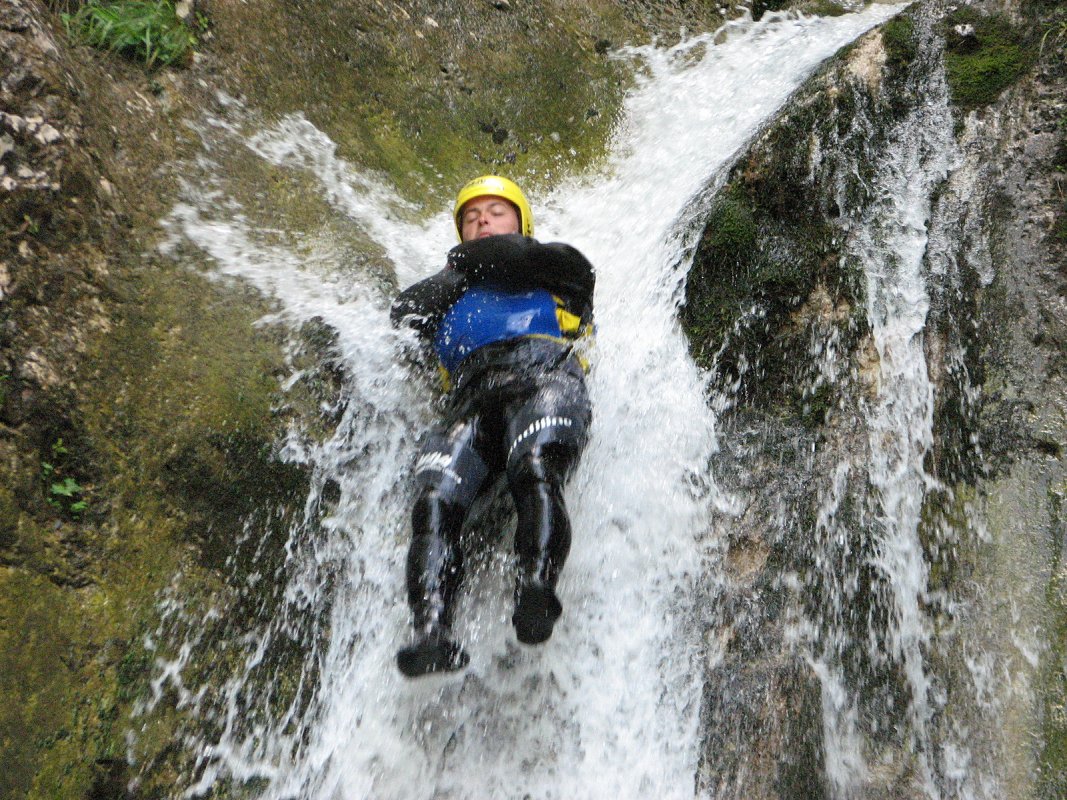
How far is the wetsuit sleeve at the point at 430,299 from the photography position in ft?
11.9

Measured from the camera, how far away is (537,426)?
2980mm

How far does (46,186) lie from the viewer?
9.88ft

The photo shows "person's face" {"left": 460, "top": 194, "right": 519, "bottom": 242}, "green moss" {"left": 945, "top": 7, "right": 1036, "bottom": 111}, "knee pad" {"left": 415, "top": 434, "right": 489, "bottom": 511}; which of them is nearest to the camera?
"knee pad" {"left": 415, "top": 434, "right": 489, "bottom": 511}

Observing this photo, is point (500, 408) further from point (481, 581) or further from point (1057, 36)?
point (1057, 36)

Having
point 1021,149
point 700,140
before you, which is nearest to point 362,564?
point 1021,149

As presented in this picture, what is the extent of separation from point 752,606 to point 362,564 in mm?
1762

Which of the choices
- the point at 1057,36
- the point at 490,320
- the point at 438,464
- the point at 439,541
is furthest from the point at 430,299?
the point at 1057,36

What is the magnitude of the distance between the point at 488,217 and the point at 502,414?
1.37 meters

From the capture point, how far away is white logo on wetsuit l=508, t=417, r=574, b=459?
2.97 meters

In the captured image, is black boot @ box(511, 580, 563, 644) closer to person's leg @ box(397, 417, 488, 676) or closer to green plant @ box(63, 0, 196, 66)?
person's leg @ box(397, 417, 488, 676)

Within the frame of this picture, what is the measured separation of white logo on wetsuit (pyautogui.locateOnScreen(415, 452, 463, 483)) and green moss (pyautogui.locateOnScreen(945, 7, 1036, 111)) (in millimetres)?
3398

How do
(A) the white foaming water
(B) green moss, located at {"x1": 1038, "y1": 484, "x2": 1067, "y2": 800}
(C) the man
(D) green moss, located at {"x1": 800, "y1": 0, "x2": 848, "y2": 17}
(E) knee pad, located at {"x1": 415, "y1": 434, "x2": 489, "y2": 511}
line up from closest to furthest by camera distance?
(B) green moss, located at {"x1": 1038, "y1": 484, "x2": 1067, "y2": 800}
(C) the man
(A) the white foaming water
(E) knee pad, located at {"x1": 415, "y1": 434, "x2": 489, "y2": 511}
(D) green moss, located at {"x1": 800, "y1": 0, "x2": 848, "y2": 17}

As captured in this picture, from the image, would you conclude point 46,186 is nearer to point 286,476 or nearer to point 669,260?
point 286,476

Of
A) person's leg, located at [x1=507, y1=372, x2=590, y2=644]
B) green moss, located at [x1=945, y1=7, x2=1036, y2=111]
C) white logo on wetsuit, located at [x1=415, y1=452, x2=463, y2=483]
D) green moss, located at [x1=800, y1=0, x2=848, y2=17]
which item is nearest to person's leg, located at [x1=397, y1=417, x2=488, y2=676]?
white logo on wetsuit, located at [x1=415, y1=452, x2=463, y2=483]
